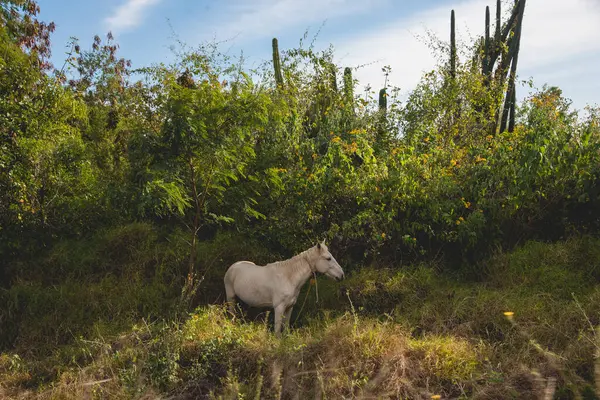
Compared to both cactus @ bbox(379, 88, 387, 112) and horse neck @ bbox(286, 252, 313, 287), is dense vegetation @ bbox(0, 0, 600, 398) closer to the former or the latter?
horse neck @ bbox(286, 252, 313, 287)

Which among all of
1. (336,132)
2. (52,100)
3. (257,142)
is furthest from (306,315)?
(52,100)

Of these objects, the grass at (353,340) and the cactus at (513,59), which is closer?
the grass at (353,340)

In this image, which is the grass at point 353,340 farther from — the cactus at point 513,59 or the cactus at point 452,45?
the cactus at point 452,45

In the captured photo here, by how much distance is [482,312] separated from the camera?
6469mm

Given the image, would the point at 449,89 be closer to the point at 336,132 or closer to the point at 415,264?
the point at 336,132

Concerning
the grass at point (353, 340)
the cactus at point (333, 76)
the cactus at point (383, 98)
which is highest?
the cactus at point (333, 76)

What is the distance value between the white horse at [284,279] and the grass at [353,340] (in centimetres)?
37

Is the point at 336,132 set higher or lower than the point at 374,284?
higher

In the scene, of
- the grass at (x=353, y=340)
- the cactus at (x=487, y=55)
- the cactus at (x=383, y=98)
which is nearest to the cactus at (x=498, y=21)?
the cactus at (x=487, y=55)

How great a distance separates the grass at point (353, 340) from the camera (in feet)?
17.0

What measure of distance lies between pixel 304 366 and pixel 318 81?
29.8 feet

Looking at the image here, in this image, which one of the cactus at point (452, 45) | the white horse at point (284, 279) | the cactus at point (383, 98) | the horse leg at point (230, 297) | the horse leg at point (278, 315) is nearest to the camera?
the horse leg at point (278, 315)

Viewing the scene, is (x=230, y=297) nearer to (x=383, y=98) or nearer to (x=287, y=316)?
(x=287, y=316)

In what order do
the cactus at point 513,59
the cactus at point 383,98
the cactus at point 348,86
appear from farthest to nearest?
the cactus at point 383,98
the cactus at point 513,59
the cactus at point 348,86
